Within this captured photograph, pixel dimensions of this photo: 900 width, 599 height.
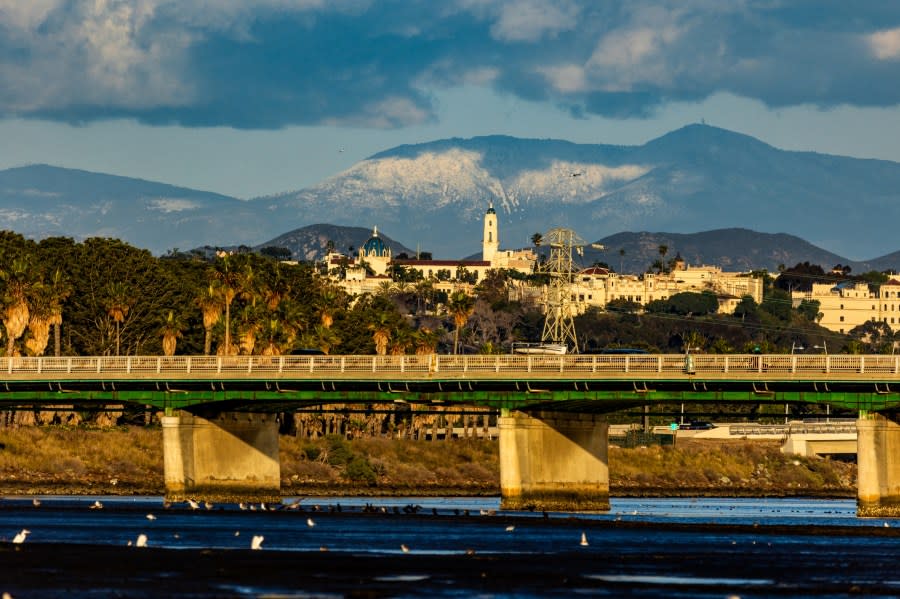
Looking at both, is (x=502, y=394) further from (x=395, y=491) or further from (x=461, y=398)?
(x=395, y=491)

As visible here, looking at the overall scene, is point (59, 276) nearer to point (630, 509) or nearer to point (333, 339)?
point (333, 339)

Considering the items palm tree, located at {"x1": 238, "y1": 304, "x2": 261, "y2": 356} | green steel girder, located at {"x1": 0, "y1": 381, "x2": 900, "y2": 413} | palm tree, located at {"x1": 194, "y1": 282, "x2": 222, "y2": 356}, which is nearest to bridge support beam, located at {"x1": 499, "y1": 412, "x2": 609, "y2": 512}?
green steel girder, located at {"x1": 0, "y1": 381, "x2": 900, "y2": 413}

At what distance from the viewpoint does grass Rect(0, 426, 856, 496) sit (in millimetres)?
147375

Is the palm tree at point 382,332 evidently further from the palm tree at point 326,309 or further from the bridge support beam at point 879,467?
the bridge support beam at point 879,467

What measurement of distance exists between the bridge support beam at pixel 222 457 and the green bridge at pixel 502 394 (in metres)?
0.09

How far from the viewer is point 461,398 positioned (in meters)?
117

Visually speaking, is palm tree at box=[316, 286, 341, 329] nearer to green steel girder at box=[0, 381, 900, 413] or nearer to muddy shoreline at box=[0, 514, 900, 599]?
green steel girder at box=[0, 381, 900, 413]

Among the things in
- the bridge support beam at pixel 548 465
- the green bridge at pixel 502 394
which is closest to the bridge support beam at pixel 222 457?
the green bridge at pixel 502 394

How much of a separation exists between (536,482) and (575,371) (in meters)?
9.17

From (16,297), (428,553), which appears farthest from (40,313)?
(428,553)

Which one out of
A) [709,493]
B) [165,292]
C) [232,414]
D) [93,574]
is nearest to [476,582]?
[93,574]

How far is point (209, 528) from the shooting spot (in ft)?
313

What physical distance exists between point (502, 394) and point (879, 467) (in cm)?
2231

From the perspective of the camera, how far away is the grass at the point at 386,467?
5802 inches
